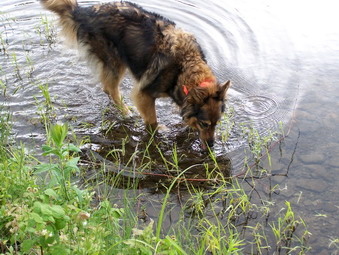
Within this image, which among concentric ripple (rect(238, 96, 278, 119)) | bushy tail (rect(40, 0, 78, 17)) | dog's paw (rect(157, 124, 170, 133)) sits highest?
bushy tail (rect(40, 0, 78, 17))

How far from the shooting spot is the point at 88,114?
5254 millimetres

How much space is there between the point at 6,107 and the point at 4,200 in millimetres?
3009

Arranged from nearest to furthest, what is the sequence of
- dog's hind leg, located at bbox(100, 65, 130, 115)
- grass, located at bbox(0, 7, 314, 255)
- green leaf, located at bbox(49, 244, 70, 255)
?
green leaf, located at bbox(49, 244, 70, 255) < grass, located at bbox(0, 7, 314, 255) < dog's hind leg, located at bbox(100, 65, 130, 115)

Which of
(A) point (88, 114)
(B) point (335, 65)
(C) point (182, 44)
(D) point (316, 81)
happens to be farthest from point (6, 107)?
(B) point (335, 65)

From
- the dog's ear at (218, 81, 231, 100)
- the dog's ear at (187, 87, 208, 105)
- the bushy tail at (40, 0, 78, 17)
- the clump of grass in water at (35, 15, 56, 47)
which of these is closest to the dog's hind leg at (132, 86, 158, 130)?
the dog's ear at (187, 87, 208, 105)

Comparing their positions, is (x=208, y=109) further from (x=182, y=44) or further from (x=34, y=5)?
(x=34, y=5)

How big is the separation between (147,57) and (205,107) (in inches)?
41.8

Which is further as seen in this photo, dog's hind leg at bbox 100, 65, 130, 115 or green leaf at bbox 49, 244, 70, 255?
dog's hind leg at bbox 100, 65, 130, 115

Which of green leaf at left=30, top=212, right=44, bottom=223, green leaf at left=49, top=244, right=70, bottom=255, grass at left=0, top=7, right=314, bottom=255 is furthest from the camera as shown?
grass at left=0, top=7, right=314, bottom=255

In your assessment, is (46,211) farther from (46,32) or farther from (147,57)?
(46,32)

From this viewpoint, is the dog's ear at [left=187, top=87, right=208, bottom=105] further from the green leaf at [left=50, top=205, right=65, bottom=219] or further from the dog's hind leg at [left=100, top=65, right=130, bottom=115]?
the green leaf at [left=50, top=205, right=65, bottom=219]

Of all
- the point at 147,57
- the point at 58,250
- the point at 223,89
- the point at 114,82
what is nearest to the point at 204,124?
the point at 223,89

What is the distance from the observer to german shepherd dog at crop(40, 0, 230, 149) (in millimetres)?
4273

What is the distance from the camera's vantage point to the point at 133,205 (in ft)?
11.6
